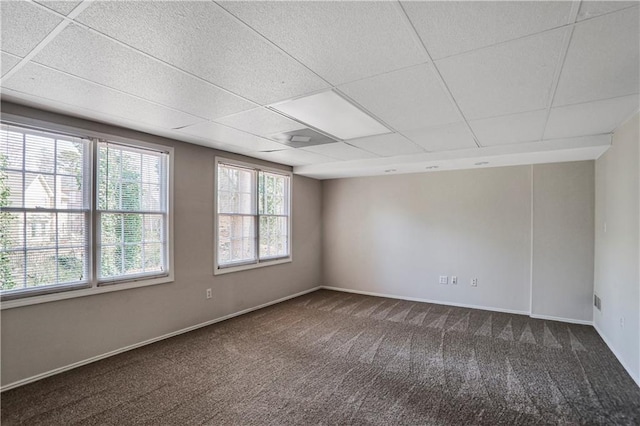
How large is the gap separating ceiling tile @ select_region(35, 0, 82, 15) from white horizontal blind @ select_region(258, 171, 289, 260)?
3605 mm

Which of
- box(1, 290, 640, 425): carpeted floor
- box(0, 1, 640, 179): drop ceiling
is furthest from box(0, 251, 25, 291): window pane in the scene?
box(0, 1, 640, 179): drop ceiling

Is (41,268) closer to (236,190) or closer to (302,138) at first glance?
(236,190)

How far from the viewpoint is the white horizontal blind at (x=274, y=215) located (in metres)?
5.09

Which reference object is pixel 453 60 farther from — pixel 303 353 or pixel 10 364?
pixel 10 364

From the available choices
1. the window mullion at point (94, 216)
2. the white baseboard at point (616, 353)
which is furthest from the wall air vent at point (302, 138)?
the white baseboard at point (616, 353)

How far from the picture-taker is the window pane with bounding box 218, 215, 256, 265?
14.4 ft

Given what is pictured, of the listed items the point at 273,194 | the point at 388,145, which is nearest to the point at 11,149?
the point at 273,194

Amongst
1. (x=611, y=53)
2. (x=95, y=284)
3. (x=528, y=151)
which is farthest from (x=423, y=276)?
(x=95, y=284)

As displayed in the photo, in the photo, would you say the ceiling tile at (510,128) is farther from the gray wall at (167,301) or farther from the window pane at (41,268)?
the window pane at (41,268)

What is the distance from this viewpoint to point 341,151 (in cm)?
425

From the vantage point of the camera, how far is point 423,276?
5363mm

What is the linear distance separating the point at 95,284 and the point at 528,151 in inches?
198

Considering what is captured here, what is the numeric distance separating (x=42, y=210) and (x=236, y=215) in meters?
2.20

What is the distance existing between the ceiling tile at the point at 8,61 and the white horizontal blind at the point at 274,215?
321cm
